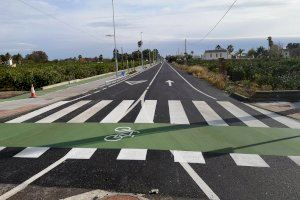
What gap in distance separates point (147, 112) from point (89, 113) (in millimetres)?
2134

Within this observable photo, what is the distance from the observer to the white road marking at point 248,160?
7952mm

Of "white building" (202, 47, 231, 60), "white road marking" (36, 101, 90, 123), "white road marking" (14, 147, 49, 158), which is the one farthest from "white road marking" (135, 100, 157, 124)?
"white building" (202, 47, 231, 60)

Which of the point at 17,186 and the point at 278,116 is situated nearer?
the point at 17,186

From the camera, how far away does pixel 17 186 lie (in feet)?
21.9

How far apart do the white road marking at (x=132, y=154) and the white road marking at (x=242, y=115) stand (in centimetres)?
463

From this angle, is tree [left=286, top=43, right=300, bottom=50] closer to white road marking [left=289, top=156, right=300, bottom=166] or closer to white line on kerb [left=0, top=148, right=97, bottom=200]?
white road marking [left=289, top=156, right=300, bottom=166]

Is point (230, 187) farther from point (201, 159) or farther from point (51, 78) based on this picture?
point (51, 78)

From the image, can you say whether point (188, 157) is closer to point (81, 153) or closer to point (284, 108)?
point (81, 153)

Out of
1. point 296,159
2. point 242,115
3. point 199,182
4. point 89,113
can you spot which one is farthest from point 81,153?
point 242,115

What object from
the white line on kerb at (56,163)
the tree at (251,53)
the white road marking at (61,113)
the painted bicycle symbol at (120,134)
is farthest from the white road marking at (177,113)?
the tree at (251,53)

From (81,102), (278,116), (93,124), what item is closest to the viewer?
(93,124)

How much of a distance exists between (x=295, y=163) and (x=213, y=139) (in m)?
2.44

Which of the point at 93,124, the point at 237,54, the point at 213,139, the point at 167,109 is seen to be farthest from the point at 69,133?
the point at 237,54

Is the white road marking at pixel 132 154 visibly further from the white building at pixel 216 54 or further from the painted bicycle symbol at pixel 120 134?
the white building at pixel 216 54
